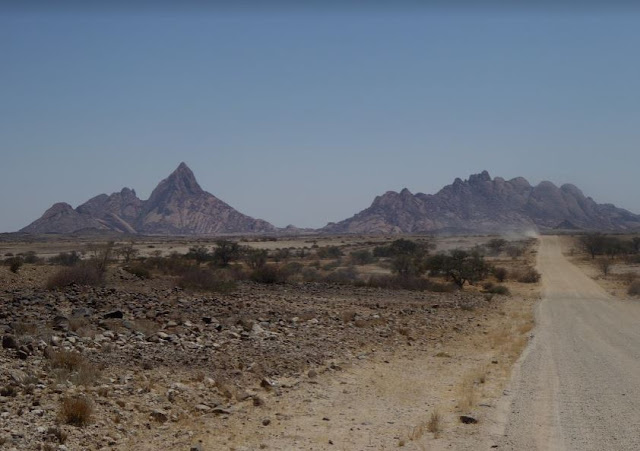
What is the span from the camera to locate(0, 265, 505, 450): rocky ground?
34.6 feet

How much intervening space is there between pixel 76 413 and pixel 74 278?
21.5 meters

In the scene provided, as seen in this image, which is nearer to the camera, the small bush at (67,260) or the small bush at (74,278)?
the small bush at (74,278)

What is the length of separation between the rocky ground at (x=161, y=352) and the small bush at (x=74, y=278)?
1461 millimetres

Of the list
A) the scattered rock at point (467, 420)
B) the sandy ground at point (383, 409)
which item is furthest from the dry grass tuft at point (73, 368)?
the scattered rock at point (467, 420)

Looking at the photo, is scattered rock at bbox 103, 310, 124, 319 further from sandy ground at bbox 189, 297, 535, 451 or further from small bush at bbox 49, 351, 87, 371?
sandy ground at bbox 189, 297, 535, 451

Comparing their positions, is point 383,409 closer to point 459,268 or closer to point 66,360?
point 66,360

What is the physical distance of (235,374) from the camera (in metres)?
14.5

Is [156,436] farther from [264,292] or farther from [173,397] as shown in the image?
[264,292]

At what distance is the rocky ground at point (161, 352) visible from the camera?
10.5m

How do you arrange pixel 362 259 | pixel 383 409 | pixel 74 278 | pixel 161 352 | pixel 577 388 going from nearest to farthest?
pixel 383 409 → pixel 577 388 → pixel 161 352 → pixel 74 278 → pixel 362 259

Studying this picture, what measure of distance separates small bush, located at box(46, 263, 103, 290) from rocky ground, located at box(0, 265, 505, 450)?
1461 millimetres

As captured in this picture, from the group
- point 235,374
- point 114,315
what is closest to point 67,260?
point 114,315

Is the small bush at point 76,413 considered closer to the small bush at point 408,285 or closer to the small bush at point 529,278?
the small bush at point 408,285

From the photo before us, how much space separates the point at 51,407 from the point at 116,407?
111cm
